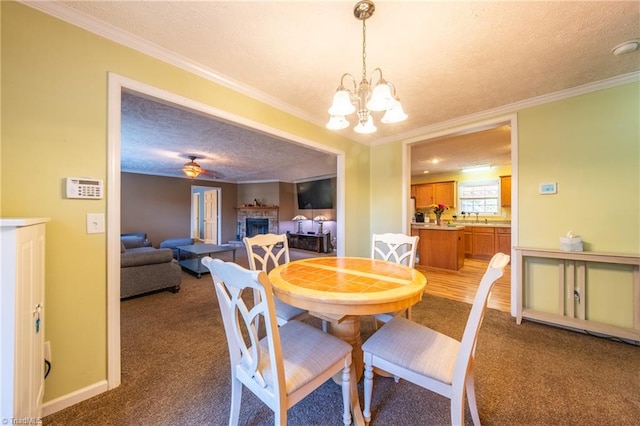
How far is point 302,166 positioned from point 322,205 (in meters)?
1.68

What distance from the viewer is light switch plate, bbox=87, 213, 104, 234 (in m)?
1.46

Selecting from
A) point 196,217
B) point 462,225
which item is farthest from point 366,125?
point 196,217

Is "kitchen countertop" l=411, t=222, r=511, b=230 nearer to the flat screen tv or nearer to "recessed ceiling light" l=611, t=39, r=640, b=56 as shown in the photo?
the flat screen tv

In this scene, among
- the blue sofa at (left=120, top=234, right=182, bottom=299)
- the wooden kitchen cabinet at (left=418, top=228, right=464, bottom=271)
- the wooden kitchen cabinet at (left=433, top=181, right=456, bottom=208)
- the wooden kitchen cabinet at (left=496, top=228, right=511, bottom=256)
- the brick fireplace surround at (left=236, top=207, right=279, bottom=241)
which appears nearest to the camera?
the blue sofa at (left=120, top=234, right=182, bottom=299)

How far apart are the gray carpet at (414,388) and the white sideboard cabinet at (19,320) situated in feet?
1.51

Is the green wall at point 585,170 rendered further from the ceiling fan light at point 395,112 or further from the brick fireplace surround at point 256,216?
the brick fireplace surround at point 256,216

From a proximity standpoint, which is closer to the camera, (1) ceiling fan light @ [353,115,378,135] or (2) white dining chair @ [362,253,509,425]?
(2) white dining chair @ [362,253,509,425]

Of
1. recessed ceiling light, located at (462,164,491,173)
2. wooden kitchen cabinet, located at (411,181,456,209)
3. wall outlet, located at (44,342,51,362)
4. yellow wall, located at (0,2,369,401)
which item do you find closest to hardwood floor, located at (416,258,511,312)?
wooden kitchen cabinet, located at (411,181,456,209)

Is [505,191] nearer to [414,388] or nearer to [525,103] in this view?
[525,103]

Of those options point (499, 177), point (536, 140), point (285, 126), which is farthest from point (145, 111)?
point (499, 177)

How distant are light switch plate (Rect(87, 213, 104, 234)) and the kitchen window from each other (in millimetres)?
7292

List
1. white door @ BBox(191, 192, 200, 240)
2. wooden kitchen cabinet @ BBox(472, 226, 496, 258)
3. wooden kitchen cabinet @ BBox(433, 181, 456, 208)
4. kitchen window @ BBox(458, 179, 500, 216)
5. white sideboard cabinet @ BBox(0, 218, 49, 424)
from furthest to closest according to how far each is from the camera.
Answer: white door @ BBox(191, 192, 200, 240) < wooden kitchen cabinet @ BBox(433, 181, 456, 208) < kitchen window @ BBox(458, 179, 500, 216) < wooden kitchen cabinet @ BBox(472, 226, 496, 258) < white sideboard cabinet @ BBox(0, 218, 49, 424)

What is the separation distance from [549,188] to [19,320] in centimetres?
389

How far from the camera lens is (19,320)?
0.94 m
